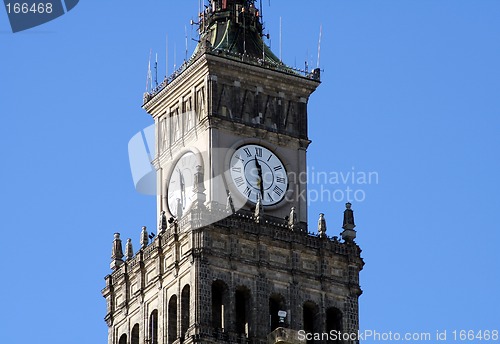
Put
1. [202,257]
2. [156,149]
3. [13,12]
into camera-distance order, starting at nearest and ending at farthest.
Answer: [13,12] → [202,257] → [156,149]

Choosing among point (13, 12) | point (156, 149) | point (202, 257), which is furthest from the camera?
point (156, 149)

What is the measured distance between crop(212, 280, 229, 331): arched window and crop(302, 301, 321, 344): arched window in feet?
19.9

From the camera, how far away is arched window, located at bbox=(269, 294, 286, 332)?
176 m

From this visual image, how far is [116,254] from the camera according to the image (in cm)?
18388

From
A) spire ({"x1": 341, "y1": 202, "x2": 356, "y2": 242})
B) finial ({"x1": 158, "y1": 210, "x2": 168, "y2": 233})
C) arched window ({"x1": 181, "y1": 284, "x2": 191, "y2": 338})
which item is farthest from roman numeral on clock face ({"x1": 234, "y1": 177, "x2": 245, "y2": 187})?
arched window ({"x1": 181, "y1": 284, "x2": 191, "y2": 338})

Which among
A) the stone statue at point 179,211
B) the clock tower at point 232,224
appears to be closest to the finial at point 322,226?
the clock tower at point 232,224

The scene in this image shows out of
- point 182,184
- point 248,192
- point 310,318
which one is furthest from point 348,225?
point 182,184

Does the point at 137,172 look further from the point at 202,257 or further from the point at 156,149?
the point at 202,257

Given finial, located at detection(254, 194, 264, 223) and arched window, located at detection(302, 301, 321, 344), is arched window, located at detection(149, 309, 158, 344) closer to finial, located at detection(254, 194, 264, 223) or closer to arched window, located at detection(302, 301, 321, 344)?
finial, located at detection(254, 194, 264, 223)

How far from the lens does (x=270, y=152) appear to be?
18225 cm

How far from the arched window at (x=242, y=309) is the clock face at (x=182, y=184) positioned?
7.33 meters

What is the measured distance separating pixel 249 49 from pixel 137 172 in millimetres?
11774

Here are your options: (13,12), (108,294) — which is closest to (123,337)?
(108,294)

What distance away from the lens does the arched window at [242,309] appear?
175 meters
